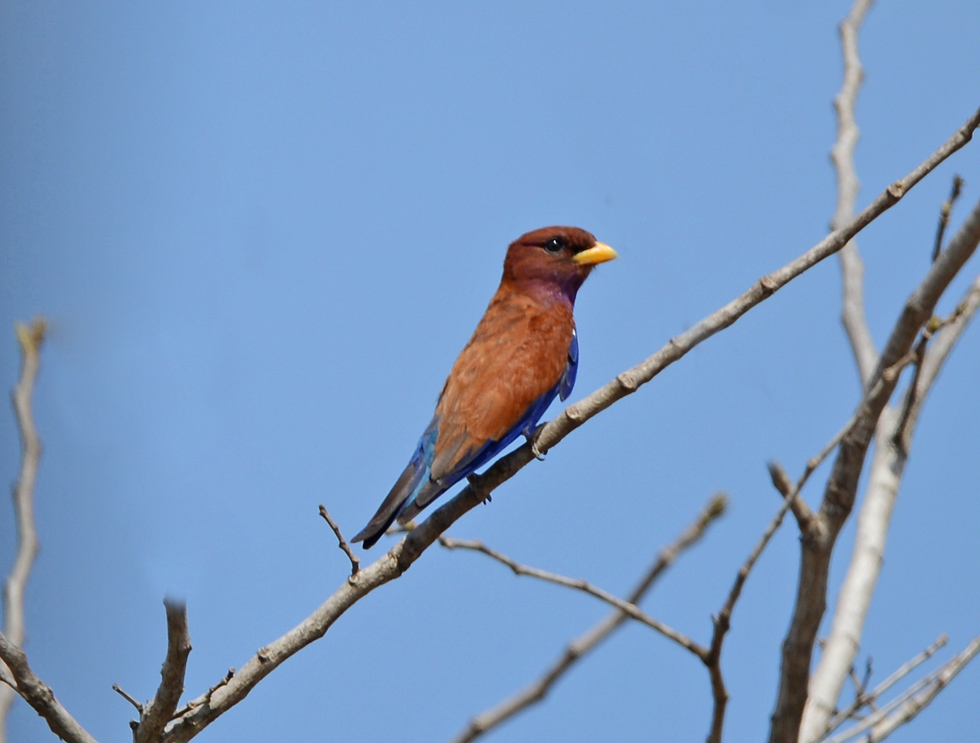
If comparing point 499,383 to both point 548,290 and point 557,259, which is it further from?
point 557,259

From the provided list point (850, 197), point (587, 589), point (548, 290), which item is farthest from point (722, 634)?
point (850, 197)

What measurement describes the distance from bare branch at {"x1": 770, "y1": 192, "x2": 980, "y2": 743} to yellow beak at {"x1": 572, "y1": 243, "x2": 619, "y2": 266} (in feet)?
6.73

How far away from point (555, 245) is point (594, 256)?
230 mm

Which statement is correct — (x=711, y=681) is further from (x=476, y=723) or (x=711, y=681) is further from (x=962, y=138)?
(x=962, y=138)

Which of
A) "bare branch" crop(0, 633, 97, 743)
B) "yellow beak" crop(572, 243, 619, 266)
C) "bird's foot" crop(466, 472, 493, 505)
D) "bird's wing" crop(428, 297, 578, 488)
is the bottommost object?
"bare branch" crop(0, 633, 97, 743)

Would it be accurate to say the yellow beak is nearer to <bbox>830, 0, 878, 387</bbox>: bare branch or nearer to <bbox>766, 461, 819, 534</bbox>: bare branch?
<bbox>830, 0, 878, 387</bbox>: bare branch

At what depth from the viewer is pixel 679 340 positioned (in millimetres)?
3615

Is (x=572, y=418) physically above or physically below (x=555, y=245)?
below

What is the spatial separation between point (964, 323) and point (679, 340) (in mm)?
2950

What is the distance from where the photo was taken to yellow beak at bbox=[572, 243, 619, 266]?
6.02m

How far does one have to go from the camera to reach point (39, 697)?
119 inches

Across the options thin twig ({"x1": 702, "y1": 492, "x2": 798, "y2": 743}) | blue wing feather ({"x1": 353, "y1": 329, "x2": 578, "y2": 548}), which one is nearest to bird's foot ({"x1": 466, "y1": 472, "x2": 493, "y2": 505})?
blue wing feather ({"x1": 353, "y1": 329, "x2": 578, "y2": 548})

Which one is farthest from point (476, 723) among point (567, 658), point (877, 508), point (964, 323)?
point (964, 323)

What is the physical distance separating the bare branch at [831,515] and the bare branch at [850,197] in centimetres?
152
